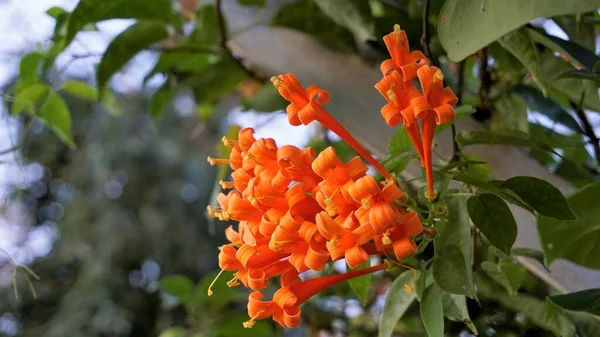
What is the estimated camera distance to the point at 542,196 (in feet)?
1.01

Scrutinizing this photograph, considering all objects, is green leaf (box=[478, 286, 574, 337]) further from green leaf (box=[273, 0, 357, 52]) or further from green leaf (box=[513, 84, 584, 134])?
green leaf (box=[273, 0, 357, 52])

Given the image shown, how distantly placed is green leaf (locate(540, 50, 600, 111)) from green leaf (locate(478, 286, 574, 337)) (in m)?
0.15

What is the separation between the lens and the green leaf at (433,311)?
11.9 inches

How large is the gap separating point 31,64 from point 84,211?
187 cm

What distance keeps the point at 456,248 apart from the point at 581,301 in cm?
8

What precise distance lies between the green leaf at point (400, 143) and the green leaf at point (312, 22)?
0.16m

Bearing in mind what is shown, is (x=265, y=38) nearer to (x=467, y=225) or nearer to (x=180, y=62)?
(x=180, y=62)

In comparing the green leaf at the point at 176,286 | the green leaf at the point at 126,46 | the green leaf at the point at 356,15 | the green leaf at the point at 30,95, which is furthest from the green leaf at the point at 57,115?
the green leaf at the point at 356,15

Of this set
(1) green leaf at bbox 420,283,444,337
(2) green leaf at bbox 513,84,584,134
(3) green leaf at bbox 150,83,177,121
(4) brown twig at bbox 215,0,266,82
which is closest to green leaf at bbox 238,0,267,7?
(4) brown twig at bbox 215,0,266,82

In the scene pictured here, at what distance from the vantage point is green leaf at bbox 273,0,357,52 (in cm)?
52

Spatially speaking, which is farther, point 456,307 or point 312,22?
point 312,22

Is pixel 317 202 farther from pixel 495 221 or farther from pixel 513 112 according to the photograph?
pixel 513 112

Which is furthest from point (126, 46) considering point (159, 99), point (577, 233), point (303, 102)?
point (577, 233)

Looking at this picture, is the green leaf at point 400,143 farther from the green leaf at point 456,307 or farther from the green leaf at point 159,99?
the green leaf at point 159,99
